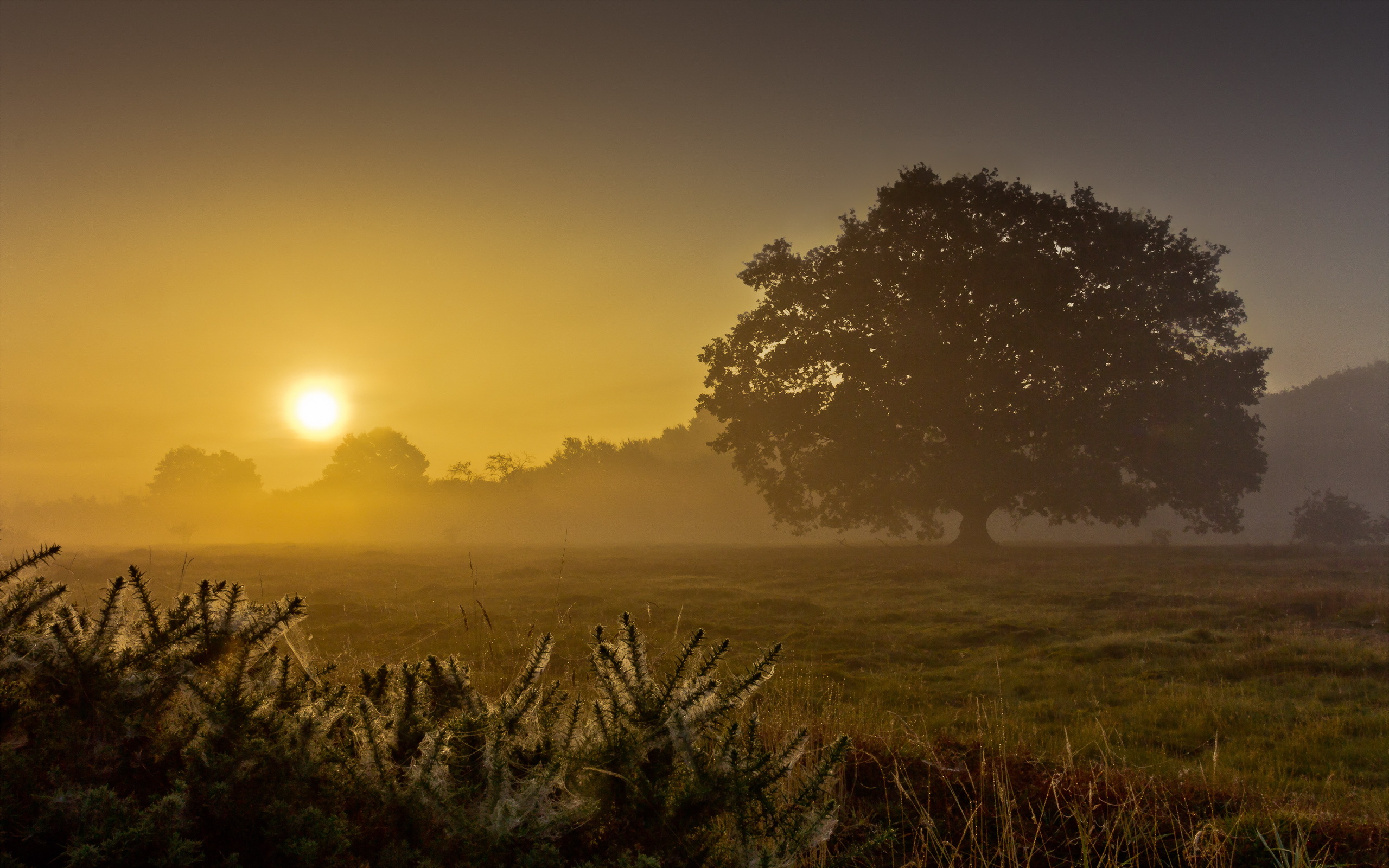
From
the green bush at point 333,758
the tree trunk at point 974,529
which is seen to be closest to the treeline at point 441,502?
the tree trunk at point 974,529

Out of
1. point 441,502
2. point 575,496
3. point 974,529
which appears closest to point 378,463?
point 441,502

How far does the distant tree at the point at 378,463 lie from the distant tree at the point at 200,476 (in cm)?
1365

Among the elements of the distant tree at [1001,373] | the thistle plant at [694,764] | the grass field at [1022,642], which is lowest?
the grass field at [1022,642]

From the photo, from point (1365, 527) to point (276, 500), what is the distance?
128m

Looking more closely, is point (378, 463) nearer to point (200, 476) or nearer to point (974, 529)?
point (200, 476)

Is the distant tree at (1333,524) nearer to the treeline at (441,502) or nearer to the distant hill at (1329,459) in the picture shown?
the distant hill at (1329,459)

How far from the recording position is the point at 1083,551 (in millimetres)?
34312

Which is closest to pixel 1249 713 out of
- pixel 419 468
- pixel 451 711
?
pixel 451 711

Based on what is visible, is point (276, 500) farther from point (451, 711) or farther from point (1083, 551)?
point (451, 711)

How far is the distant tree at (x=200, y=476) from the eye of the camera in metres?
110

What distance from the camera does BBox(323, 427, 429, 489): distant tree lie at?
113 m

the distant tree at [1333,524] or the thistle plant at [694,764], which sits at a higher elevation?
the thistle plant at [694,764]

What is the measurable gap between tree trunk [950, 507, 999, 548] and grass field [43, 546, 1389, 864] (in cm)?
202

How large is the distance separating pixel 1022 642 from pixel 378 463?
115 meters
